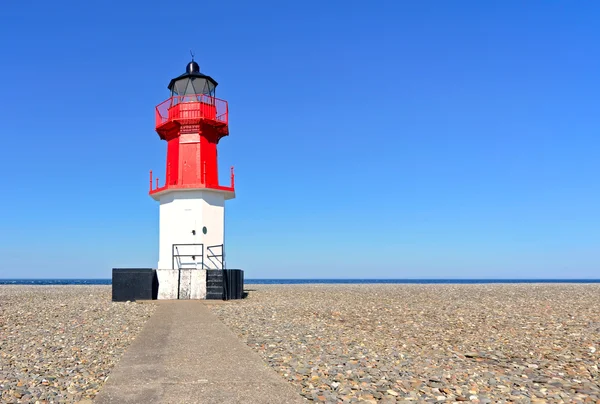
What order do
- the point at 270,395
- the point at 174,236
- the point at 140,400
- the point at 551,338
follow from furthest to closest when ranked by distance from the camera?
the point at 174,236, the point at 551,338, the point at 270,395, the point at 140,400

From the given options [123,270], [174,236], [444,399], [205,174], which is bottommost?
[444,399]

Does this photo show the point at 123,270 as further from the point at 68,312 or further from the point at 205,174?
the point at 205,174

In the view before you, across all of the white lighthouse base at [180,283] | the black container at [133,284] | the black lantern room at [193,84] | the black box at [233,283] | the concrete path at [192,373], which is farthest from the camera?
the black lantern room at [193,84]

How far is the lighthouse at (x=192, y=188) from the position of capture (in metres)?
21.5

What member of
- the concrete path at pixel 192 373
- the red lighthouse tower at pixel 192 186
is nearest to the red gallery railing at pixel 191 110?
the red lighthouse tower at pixel 192 186

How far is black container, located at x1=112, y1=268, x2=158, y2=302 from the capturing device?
761 inches

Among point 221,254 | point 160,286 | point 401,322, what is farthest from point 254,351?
point 221,254

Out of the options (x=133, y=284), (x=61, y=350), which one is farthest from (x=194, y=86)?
(x=61, y=350)

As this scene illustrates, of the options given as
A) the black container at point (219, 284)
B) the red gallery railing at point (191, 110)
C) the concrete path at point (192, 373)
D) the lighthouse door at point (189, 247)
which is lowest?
the concrete path at point (192, 373)

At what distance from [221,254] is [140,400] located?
633 inches

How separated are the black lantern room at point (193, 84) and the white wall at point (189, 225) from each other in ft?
15.0

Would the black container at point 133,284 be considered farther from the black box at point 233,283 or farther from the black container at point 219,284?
the black box at point 233,283

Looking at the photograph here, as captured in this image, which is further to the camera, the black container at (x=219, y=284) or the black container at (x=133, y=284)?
the black container at (x=219, y=284)

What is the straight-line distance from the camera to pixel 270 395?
6113mm
